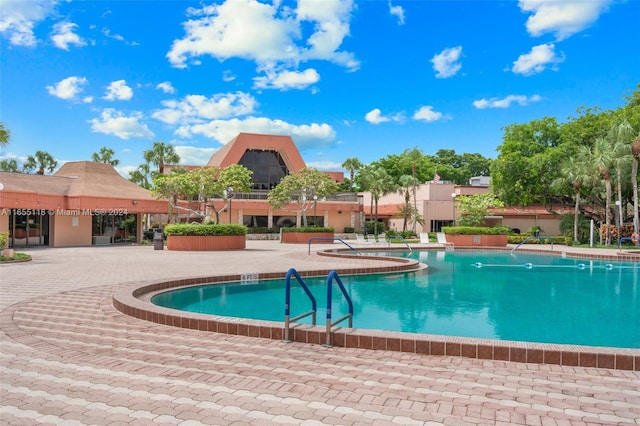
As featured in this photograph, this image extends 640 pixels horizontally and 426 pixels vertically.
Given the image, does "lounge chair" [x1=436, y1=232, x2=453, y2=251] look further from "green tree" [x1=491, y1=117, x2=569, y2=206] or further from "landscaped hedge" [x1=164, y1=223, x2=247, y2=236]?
"green tree" [x1=491, y1=117, x2=569, y2=206]

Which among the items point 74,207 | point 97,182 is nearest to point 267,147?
point 97,182

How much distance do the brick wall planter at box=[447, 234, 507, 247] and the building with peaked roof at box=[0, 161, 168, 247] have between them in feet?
55.1

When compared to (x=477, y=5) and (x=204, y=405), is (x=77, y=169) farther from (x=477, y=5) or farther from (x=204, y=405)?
(x=204, y=405)

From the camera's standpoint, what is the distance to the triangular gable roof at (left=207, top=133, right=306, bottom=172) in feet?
131

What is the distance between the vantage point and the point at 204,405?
3.53m

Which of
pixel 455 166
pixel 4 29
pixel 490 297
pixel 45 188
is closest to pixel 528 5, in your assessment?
pixel 490 297

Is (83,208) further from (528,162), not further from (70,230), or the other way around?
(528,162)

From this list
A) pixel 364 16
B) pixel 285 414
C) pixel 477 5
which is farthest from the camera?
pixel 364 16

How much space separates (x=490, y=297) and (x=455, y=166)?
204 feet

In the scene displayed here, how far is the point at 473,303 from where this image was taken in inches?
384

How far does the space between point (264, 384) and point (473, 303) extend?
6.77 metres

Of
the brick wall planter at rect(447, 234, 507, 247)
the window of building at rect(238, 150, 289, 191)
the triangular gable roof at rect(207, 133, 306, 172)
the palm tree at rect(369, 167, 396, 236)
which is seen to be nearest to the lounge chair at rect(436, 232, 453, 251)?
the brick wall planter at rect(447, 234, 507, 247)

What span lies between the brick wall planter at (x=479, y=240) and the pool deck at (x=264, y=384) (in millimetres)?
22395

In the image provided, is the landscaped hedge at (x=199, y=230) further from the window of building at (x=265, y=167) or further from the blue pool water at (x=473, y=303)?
the window of building at (x=265, y=167)
